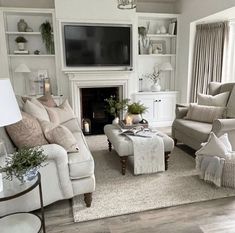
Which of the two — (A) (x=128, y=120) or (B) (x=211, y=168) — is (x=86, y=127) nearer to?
(A) (x=128, y=120)

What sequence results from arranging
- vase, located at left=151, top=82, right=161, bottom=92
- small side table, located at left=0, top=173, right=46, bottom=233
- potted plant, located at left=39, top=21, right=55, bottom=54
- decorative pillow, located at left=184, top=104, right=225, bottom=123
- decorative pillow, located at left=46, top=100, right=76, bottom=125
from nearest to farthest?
1. small side table, located at left=0, top=173, right=46, bottom=233
2. decorative pillow, located at left=46, top=100, right=76, bottom=125
3. decorative pillow, located at left=184, top=104, right=225, bottom=123
4. potted plant, located at left=39, top=21, right=55, bottom=54
5. vase, located at left=151, top=82, right=161, bottom=92

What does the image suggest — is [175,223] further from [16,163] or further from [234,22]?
[234,22]

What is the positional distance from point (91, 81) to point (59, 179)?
2.85 m

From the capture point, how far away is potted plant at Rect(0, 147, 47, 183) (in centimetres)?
166

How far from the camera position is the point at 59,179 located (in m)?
2.13

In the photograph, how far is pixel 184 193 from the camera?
8.24 ft

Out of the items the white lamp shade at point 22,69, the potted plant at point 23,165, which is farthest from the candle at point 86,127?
the potted plant at point 23,165

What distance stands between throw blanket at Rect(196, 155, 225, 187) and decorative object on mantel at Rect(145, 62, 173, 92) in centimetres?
270

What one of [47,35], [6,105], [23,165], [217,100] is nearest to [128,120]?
[217,100]

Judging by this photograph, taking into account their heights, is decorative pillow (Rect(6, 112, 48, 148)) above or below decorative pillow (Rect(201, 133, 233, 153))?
above

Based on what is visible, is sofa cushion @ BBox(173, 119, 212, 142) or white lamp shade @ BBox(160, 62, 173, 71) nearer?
sofa cushion @ BBox(173, 119, 212, 142)

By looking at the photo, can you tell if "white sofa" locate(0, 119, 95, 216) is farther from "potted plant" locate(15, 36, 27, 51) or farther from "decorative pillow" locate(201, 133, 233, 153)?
"potted plant" locate(15, 36, 27, 51)

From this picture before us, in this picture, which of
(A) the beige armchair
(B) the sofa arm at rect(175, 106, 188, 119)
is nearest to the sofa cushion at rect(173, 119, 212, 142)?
(A) the beige armchair

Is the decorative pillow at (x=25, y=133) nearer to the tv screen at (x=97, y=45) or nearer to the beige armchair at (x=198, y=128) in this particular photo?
the beige armchair at (x=198, y=128)
